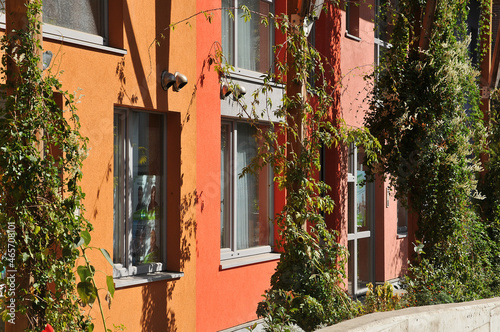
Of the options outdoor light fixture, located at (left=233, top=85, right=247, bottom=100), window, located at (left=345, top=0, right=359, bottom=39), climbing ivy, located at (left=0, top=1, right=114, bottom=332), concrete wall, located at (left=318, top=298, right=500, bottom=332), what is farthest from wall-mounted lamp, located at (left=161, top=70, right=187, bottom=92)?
window, located at (left=345, top=0, right=359, bottom=39)

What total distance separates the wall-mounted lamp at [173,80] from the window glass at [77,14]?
88 cm

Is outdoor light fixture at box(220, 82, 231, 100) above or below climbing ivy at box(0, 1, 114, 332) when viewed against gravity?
above

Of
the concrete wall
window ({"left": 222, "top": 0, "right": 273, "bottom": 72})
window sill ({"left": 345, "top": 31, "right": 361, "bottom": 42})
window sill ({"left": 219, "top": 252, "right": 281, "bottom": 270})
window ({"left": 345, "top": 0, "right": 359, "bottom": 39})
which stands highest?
window ({"left": 345, "top": 0, "right": 359, "bottom": 39})

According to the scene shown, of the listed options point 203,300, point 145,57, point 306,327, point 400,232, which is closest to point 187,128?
point 145,57

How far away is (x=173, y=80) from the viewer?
7449 millimetres

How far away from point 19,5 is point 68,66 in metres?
1.76

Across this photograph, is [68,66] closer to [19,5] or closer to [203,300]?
[19,5]

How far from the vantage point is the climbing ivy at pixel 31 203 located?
4395 mm

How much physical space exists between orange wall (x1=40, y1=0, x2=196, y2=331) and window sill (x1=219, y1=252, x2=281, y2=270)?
0.70 metres

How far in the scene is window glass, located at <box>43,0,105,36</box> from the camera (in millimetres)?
6324

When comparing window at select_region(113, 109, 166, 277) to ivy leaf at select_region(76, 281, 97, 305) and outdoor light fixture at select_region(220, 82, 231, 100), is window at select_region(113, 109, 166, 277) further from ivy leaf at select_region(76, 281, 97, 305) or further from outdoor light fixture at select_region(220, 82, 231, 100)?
ivy leaf at select_region(76, 281, 97, 305)

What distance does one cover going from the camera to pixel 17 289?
447 centimetres

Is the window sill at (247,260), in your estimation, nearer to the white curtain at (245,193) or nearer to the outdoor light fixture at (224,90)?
the white curtain at (245,193)

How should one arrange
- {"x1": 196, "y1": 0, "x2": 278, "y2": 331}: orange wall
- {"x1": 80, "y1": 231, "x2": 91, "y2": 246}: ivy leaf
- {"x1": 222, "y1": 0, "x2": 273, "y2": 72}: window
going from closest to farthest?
{"x1": 80, "y1": 231, "x2": 91, "y2": 246}: ivy leaf, {"x1": 196, "y1": 0, "x2": 278, "y2": 331}: orange wall, {"x1": 222, "y1": 0, "x2": 273, "y2": 72}: window
